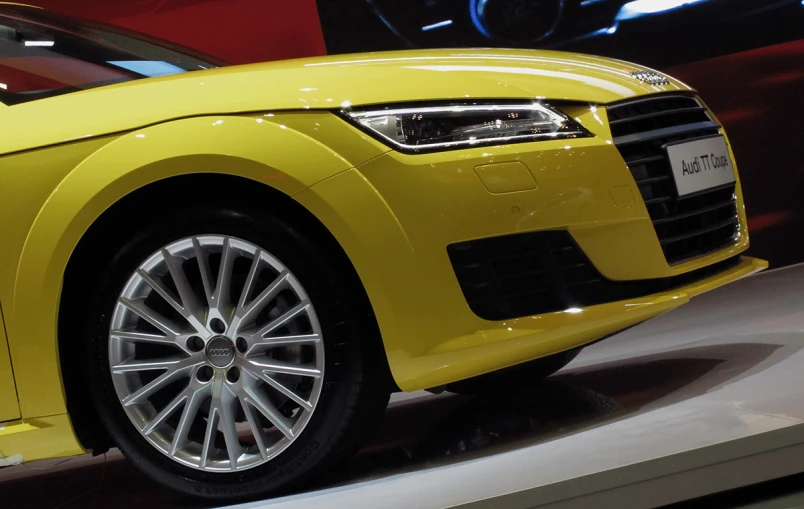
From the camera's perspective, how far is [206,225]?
A: 190cm

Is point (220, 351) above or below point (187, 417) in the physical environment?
Result: above

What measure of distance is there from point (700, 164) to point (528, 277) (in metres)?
0.60

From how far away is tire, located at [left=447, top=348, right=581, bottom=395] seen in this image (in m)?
2.77

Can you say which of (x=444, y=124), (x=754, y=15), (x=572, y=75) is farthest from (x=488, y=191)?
(x=754, y=15)

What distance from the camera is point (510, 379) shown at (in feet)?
9.27

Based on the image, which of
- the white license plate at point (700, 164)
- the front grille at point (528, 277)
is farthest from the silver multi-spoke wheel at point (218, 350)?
the white license plate at point (700, 164)

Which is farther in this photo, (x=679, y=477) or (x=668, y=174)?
(x=668, y=174)

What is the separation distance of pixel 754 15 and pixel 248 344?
3.35 metres

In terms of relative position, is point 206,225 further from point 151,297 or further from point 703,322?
point 703,322

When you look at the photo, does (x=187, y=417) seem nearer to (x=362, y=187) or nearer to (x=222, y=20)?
(x=362, y=187)

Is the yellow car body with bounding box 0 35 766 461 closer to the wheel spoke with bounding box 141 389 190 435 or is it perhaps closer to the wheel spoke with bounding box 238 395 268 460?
the wheel spoke with bounding box 141 389 190 435

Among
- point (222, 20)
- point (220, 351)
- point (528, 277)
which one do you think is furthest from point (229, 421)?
point (222, 20)

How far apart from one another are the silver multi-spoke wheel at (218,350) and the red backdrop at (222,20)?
2.27m

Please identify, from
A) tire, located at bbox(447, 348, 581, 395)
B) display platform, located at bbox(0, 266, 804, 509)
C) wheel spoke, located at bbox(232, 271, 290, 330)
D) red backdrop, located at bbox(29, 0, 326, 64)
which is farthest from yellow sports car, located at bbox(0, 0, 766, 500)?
red backdrop, located at bbox(29, 0, 326, 64)
